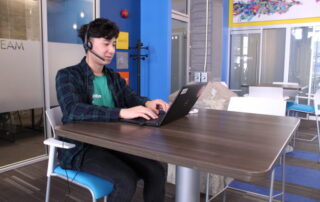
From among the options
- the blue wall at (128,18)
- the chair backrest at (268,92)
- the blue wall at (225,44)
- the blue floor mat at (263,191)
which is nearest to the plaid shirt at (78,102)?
the blue floor mat at (263,191)

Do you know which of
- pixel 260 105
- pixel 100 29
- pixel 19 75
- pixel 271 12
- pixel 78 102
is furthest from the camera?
pixel 271 12

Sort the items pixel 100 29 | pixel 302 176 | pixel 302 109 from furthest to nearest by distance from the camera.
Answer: pixel 302 109, pixel 302 176, pixel 100 29

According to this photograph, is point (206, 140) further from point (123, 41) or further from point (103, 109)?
point (123, 41)

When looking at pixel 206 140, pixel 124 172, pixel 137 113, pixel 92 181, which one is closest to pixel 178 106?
pixel 137 113

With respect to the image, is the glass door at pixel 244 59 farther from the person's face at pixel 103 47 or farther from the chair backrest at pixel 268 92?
the person's face at pixel 103 47

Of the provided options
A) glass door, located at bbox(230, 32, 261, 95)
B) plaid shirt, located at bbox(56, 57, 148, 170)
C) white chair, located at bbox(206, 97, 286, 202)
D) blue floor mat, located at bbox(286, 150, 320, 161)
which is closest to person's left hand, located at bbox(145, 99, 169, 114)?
plaid shirt, located at bbox(56, 57, 148, 170)

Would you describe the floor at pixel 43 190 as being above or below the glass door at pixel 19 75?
below

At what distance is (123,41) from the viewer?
13.7 ft

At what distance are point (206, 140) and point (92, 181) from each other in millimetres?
685

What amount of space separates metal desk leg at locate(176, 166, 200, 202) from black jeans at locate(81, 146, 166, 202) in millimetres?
175

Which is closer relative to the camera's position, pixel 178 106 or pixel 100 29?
pixel 178 106

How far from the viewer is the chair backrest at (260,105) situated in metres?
2.14

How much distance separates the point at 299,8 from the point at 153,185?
20.8 feet

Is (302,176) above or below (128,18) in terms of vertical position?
below
